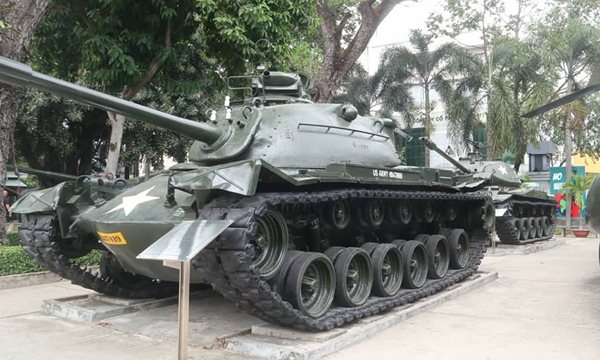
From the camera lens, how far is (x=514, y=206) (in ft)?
50.4

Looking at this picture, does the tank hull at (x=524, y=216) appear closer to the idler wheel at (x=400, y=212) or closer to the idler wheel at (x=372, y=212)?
the idler wheel at (x=400, y=212)

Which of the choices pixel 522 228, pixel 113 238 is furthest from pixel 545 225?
pixel 113 238

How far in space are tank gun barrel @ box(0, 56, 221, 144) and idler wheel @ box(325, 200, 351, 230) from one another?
151 cm

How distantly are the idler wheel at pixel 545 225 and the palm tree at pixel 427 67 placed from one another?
8.01 metres

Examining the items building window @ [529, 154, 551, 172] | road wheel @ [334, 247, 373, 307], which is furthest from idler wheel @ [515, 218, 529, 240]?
building window @ [529, 154, 551, 172]

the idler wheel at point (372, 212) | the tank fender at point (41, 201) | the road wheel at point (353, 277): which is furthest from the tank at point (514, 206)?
the tank fender at point (41, 201)

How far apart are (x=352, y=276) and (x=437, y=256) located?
2439 millimetres

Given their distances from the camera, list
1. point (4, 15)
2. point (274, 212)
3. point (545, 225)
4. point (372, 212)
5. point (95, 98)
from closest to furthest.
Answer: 1. point (95, 98)
2. point (274, 212)
3. point (372, 212)
4. point (4, 15)
5. point (545, 225)

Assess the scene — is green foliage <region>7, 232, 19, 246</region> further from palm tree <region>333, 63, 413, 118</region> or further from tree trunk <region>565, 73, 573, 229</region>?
tree trunk <region>565, 73, 573, 229</region>

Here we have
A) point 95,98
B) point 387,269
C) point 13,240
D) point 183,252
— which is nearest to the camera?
point 183,252

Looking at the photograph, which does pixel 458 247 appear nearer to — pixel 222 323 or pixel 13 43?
pixel 222 323

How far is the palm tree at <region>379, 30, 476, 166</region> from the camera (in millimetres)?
25438

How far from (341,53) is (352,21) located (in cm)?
742

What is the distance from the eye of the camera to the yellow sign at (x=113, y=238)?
6132 millimetres
